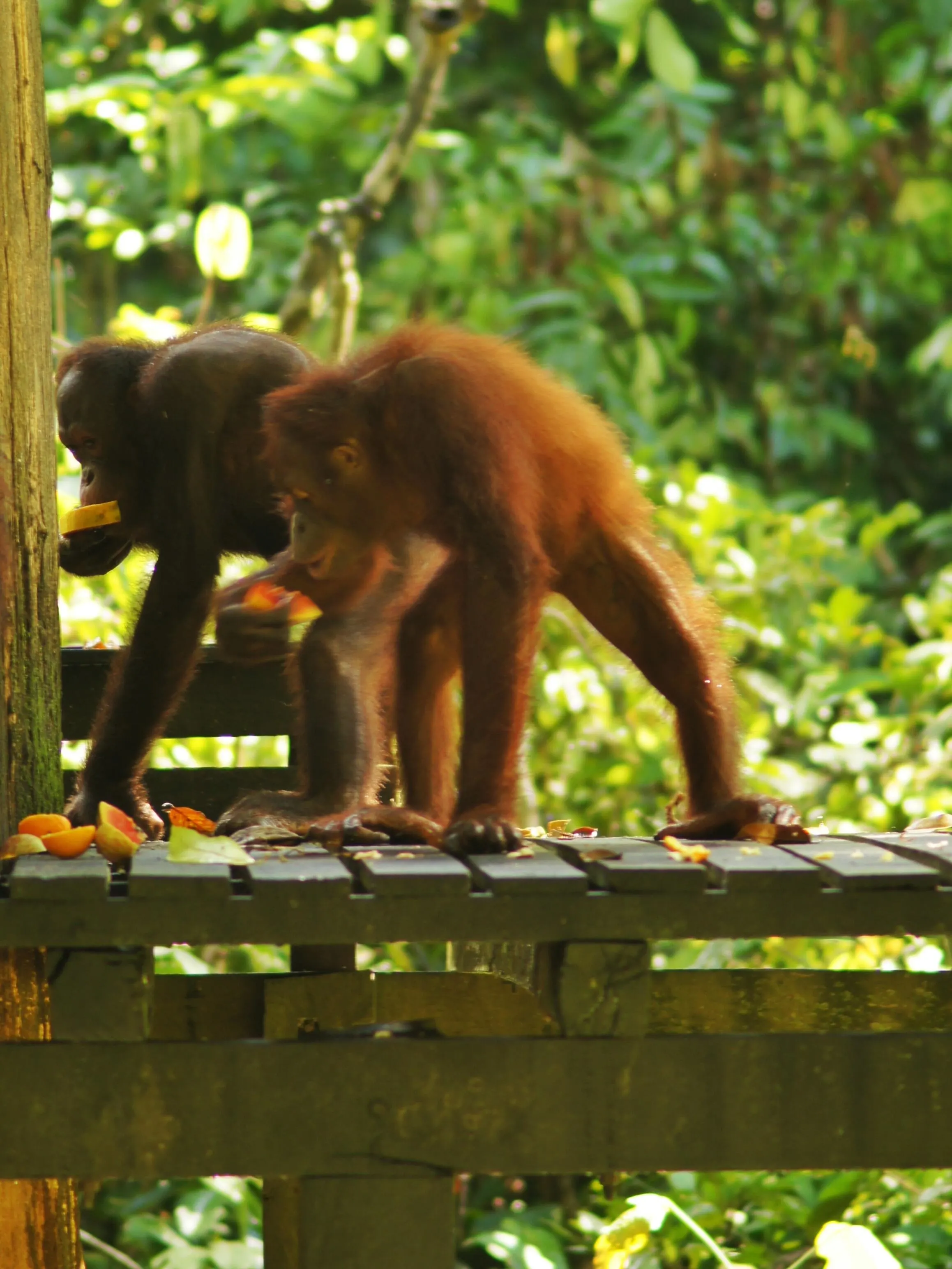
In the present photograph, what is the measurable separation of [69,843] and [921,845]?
1.08 meters

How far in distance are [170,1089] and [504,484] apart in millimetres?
963

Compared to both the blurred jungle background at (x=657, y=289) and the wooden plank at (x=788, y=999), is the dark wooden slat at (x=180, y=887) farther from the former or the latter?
the blurred jungle background at (x=657, y=289)

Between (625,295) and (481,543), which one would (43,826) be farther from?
(625,295)

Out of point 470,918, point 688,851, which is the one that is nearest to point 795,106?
point 688,851

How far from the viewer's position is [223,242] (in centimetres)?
457

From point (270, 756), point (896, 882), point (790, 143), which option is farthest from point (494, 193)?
point (896, 882)

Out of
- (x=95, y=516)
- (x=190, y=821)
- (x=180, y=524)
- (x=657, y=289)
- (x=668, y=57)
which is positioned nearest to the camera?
(x=190, y=821)

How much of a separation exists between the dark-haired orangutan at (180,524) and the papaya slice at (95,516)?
0.07ft

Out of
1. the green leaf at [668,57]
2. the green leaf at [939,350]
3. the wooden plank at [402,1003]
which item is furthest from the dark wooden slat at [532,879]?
the green leaf at [939,350]

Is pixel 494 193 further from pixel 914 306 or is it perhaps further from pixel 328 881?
pixel 328 881

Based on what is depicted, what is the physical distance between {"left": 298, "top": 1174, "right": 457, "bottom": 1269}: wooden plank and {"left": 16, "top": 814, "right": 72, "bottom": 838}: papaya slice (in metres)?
0.61

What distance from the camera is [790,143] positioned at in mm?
7316

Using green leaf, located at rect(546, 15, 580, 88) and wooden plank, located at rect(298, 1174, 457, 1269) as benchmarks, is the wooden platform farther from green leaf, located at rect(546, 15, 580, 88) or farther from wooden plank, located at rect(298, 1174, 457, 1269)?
green leaf, located at rect(546, 15, 580, 88)

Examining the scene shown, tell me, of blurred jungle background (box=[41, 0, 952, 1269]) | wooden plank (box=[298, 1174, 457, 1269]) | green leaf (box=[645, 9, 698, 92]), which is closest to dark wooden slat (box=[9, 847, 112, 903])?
wooden plank (box=[298, 1174, 457, 1269])
